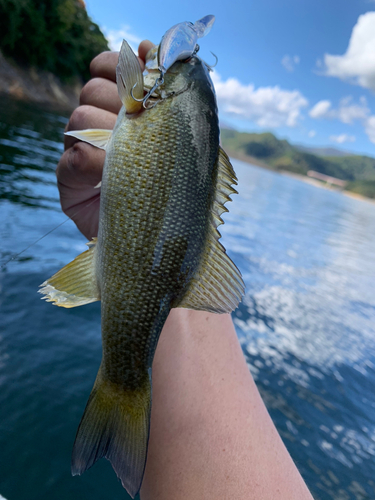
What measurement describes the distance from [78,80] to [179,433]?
158 feet

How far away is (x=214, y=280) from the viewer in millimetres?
1434

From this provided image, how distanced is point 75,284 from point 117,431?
2.10 ft

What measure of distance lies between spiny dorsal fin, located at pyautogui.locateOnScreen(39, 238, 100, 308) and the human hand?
0.70 m

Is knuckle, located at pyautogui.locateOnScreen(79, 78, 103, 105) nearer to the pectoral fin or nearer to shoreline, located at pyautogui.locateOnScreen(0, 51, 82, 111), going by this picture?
the pectoral fin

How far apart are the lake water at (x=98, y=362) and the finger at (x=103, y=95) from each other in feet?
6.87

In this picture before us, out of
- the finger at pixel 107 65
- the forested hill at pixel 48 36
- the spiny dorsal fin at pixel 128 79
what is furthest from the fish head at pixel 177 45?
the forested hill at pixel 48 36

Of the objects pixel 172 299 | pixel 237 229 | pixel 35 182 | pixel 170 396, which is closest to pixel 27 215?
pixel 35 182

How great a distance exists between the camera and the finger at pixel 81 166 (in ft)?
6.35

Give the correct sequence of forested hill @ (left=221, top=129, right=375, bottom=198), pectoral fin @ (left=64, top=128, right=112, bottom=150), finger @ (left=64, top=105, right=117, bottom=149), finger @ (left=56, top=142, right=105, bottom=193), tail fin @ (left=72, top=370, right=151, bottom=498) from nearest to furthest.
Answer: tail fin @ (left=72, top=370, right=151, bottom=498)
pectoral fin @ (left=64, top=128, right=112, bottom=150)
finger @ (left=56, top=142, right=105, bottom=193)
finger @ (left=64, top=105, right=117, bottom=149)
forested hill @ (left=221, top=129, right=375, bottom=198)

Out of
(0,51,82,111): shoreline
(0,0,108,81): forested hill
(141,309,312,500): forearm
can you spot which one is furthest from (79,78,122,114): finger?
(0,0,108,81): forested hill

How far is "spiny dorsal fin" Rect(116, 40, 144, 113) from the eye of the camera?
1.43 metres

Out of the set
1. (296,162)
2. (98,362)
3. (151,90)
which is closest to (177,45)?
(151,90)

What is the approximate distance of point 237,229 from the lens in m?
11.2

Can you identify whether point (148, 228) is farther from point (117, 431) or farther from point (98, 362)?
point (98, 362)
